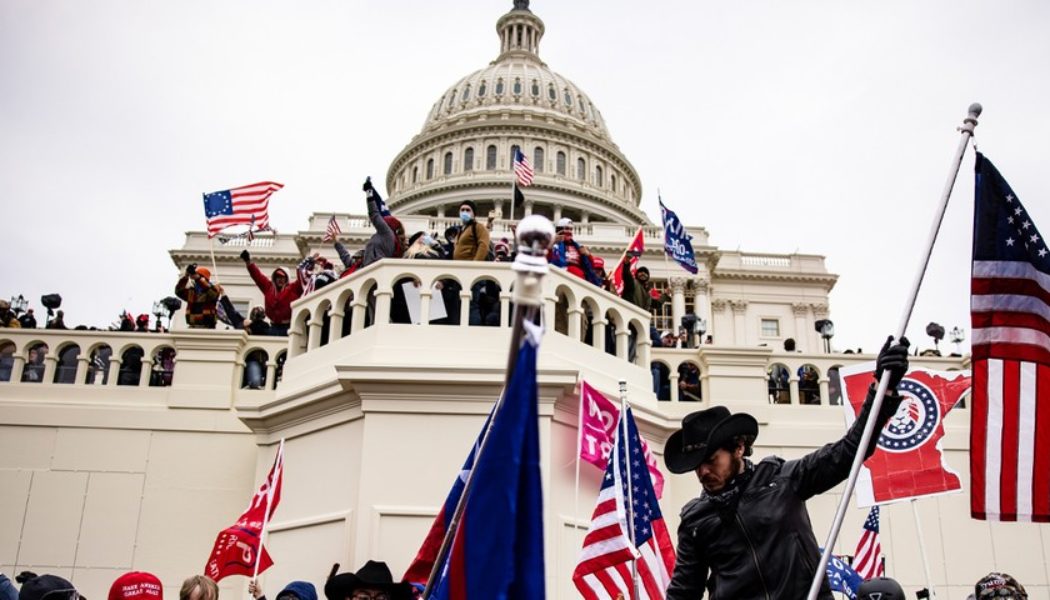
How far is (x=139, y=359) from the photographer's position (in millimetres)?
13023

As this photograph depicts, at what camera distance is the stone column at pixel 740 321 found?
64.2m

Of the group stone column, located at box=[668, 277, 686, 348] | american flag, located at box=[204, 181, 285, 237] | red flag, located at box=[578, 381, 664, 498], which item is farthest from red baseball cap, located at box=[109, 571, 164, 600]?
stone column, located at box=[668, 277, 686, 348]

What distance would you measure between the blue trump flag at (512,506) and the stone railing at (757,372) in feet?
32.2

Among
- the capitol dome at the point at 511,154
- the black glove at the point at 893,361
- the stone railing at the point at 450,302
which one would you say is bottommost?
the black glove at the point at 893,361

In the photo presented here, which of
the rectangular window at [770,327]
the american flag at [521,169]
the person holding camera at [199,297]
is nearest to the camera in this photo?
the person holding camera at [199,297]

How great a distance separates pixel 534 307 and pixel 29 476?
36.9ft

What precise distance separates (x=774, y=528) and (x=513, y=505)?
181 centimetres

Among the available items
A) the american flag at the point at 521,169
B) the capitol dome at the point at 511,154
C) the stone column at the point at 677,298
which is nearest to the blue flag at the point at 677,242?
the american flag at the point at 521,169

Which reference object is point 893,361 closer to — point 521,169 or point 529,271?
point 529,271

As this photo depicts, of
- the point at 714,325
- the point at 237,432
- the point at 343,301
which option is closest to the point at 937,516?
the point at 343,301

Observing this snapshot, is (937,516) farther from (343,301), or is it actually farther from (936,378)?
(343,301)

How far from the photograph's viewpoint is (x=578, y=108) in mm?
91688

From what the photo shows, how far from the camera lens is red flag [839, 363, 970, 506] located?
31.2 feet

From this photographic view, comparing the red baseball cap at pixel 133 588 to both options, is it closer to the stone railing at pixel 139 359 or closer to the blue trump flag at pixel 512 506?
the blue trump flag at pixel 512 506
